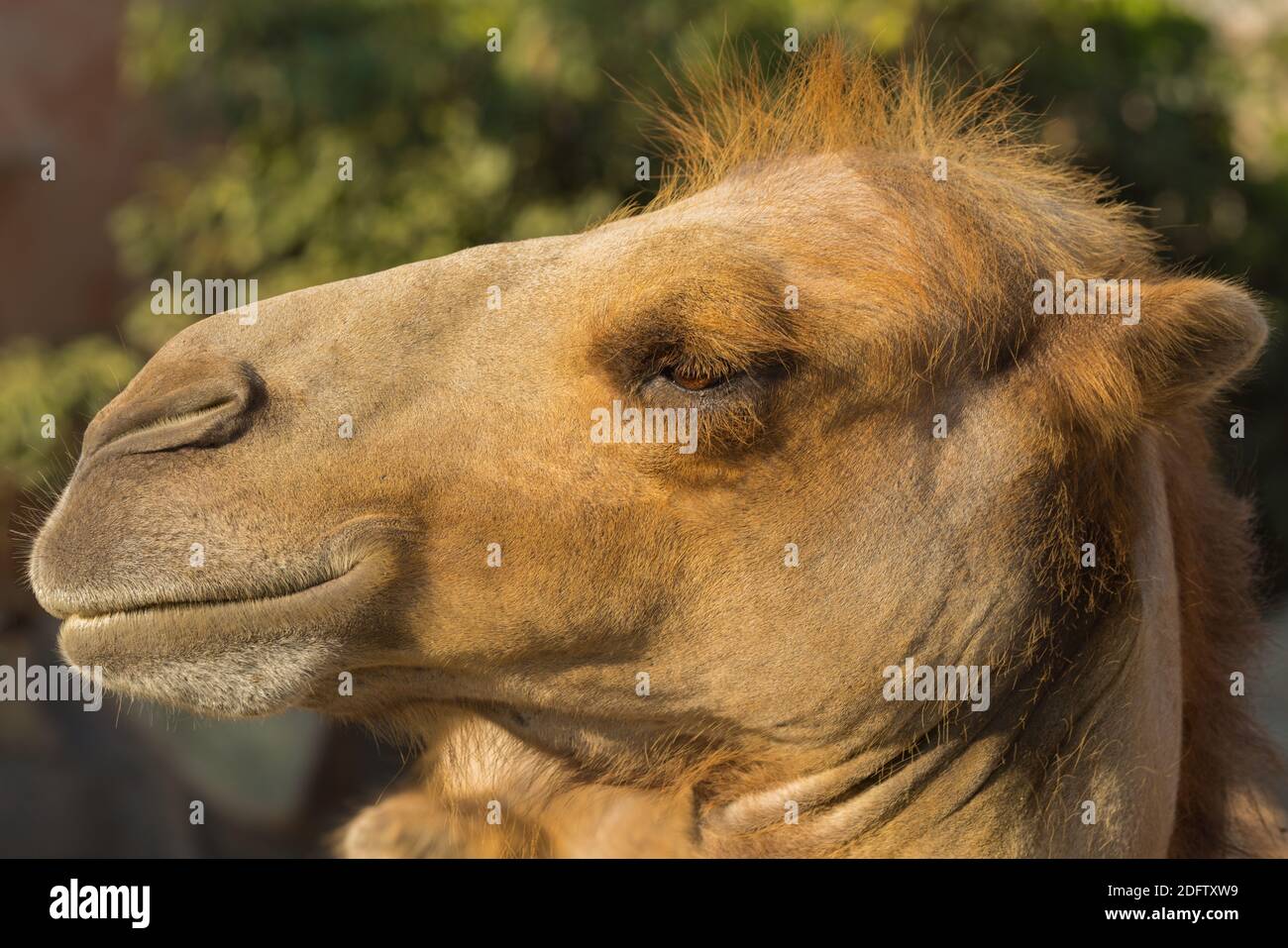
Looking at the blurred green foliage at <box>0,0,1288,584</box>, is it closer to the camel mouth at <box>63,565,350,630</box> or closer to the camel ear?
the camel ear

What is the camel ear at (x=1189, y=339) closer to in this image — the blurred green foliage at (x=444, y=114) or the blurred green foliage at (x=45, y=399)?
the blurred green foliage at (x=444, y=114)

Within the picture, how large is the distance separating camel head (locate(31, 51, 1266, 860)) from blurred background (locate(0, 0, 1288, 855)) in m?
4.27

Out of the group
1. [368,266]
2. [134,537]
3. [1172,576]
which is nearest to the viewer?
[134,537]

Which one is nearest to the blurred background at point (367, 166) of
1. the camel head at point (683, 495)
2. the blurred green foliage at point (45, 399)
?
the blurred green foliage at point (45, 399)

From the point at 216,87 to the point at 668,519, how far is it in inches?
260

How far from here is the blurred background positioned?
7.22m

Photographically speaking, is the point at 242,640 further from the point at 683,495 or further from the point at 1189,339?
the point at 1189,339

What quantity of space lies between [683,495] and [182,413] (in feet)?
2.75

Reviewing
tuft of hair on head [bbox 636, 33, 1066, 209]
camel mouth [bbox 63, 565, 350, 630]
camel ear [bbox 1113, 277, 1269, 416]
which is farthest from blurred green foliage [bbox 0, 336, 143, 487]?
camel ear [bbox 1113, 277, 1269, 416]

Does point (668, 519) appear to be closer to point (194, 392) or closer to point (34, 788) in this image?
point (194, 392)

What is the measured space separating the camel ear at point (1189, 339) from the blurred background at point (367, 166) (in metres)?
4.38

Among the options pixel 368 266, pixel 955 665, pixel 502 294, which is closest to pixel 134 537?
pixel 502 294

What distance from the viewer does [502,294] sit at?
2.53m
